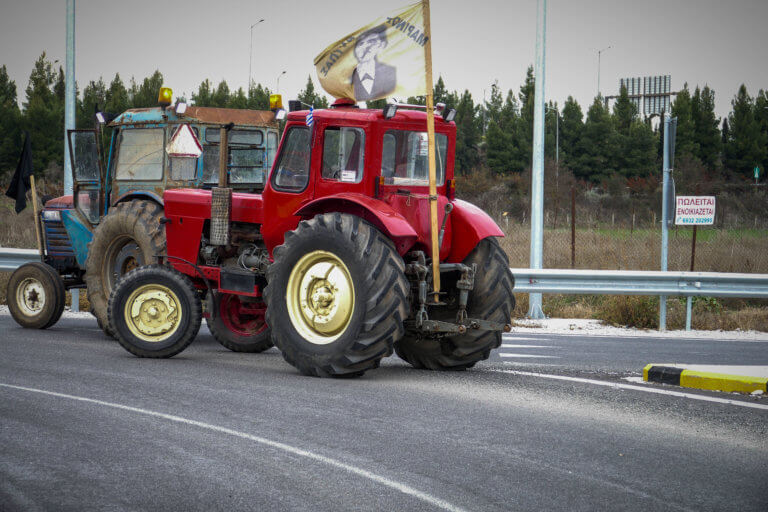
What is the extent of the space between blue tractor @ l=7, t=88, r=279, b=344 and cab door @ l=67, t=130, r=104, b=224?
0.01 meters

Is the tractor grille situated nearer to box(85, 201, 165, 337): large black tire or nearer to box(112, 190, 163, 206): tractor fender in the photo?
box(112, 190, 163, 206): tractor fender

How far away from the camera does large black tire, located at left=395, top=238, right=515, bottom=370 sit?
31.4 ft

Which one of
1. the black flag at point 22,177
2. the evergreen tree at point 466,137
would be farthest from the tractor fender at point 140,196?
the evergreen tree at point 466,137

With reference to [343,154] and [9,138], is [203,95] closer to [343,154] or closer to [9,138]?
[9,138]

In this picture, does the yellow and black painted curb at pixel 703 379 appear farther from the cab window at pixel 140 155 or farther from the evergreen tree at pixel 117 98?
the evergreen tree at pixel 117 98

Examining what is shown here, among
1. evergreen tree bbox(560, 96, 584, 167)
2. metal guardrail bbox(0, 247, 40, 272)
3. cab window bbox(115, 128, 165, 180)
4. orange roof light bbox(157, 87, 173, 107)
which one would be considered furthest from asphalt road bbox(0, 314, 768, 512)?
evergreen tree bbox(560, 96, 584, 167)

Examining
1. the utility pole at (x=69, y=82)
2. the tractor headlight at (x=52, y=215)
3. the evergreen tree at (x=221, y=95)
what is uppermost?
the evergreen tree at (x=221, y=95)

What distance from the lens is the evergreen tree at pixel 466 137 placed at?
7156 cm

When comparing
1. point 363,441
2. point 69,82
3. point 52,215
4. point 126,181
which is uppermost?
point 69,82

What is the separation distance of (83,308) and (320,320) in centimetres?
974

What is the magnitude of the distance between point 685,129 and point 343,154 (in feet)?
196

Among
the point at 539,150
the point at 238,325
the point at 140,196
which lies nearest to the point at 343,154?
the point at 238,325

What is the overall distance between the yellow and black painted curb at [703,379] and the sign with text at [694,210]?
26.5 ft

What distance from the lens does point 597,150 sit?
65.6m
